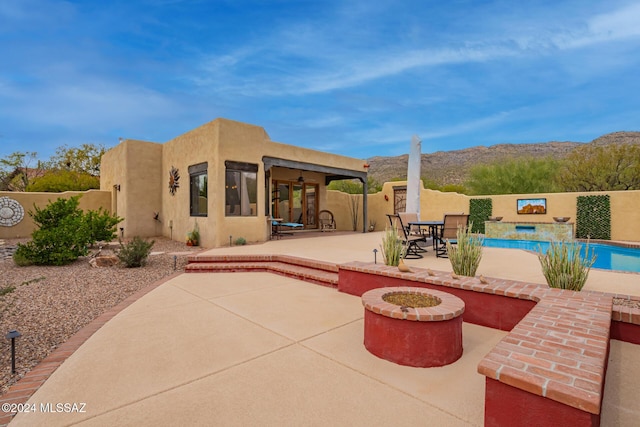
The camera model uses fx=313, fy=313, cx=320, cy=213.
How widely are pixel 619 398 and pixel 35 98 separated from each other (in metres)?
33.7

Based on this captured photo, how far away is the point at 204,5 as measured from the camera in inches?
416

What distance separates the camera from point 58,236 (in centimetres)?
710

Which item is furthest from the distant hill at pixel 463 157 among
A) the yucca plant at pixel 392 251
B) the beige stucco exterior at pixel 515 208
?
the yucca plant at pixel 392 251

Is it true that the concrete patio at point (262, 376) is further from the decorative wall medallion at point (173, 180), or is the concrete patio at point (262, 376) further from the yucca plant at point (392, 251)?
the decorative wall medallion at point (173, 180)

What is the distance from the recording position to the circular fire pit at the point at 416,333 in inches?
99.0

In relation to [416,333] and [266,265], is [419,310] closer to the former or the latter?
[416,333]

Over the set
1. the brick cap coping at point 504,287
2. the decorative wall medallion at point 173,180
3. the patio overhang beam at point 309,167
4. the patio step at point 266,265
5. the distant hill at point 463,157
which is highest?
the distant hill at point 463,157

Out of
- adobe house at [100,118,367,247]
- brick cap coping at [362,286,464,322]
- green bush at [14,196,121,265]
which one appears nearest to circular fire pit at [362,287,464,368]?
brick cap coping at [362,286,464,322]

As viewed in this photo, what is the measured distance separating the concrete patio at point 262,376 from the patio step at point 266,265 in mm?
1587

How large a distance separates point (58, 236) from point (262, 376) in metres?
7.30

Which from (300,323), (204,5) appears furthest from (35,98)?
(300,323)

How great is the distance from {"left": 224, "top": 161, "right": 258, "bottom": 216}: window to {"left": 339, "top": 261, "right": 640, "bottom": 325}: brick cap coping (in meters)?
5.99

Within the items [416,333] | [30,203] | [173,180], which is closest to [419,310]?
[416,333]

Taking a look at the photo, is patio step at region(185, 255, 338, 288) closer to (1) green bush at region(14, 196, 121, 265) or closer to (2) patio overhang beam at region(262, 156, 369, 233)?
(1) green bush at region(14, 196, 121, 265)
